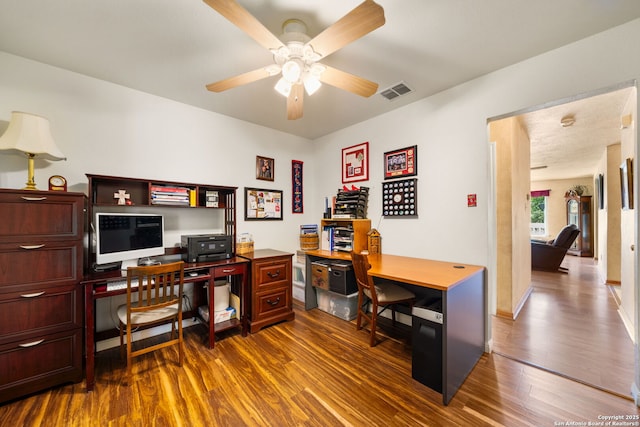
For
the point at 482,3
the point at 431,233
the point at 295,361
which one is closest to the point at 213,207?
the point at 295,361

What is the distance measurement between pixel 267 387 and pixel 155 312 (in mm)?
1126

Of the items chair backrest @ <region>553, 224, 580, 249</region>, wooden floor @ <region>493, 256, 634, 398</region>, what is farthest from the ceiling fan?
chair backrest @ <region>553, 224, 580, 249</region>

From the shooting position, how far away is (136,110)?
8.05ft

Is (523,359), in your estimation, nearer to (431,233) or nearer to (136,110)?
(431,233)

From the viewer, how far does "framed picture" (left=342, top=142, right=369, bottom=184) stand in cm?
322

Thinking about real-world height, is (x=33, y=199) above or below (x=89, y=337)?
above

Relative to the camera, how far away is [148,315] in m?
1.97

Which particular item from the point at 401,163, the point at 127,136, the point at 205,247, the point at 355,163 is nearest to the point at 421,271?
the point at 401,163

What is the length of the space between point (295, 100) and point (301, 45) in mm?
446

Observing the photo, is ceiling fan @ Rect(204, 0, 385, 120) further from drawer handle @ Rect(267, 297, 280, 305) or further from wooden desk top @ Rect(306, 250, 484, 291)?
drawer handle @ Rect(267, 297, 280, 305)

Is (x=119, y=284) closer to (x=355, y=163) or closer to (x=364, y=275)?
(x=364, y=275)

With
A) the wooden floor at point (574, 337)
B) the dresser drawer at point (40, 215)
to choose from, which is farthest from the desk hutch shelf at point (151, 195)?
the wooden floor at point (574, 337)

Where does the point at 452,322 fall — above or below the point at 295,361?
above

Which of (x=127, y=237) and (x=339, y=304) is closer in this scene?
(x=127, y=237)
